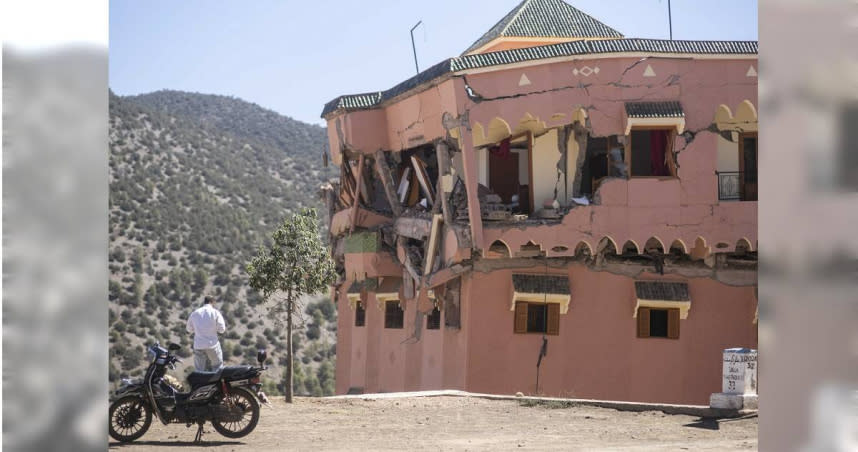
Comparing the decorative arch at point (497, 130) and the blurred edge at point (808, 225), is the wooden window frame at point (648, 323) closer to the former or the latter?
the decorative arch at point (497, 130)

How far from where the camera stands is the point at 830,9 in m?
4.76

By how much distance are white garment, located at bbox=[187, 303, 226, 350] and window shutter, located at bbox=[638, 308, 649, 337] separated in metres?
10.7

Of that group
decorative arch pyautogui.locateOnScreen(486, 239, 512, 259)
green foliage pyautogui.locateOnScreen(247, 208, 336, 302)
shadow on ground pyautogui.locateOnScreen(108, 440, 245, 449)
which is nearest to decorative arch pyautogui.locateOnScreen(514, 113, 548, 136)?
decorative arch pyautogui.locateOnScreen(486, 239, 512, 259)

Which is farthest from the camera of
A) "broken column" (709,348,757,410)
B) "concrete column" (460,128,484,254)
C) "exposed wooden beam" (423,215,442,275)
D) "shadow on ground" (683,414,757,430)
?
"exposed wooden beam" (423,215,442,275)

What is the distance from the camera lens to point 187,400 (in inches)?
512

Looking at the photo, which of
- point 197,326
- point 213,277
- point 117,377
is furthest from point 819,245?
point 213,277

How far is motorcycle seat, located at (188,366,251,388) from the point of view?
12977 millimetres

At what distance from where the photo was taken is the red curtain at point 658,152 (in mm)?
22580

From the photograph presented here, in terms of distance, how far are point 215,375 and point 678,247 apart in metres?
12.3

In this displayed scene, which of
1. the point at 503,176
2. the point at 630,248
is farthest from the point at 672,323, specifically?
the point at 503,176

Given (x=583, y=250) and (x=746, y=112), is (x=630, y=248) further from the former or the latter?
(x=746, y=112)

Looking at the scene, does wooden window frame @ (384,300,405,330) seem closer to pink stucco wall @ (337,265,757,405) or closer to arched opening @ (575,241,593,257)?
pink stucco wall @ (337,265,757,405)

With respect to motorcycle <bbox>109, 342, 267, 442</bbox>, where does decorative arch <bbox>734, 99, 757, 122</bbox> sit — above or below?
above

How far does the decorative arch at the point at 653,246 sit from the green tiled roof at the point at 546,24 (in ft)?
24.8
